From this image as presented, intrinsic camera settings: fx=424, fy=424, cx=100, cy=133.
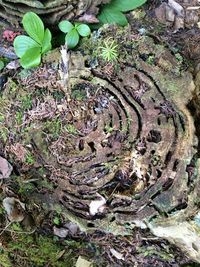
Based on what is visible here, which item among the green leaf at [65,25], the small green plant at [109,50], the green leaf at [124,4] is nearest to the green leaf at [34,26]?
the green leaf at [65,25]

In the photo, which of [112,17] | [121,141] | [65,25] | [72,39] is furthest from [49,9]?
[121,141]

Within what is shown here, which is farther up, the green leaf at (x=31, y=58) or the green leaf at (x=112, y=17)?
the green leaf at (x=112, y=17)

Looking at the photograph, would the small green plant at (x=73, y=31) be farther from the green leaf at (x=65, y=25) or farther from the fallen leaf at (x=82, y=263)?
the fallen leaf at (x=82, y=263)

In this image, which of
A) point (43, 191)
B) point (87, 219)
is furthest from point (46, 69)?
point (87, 219)

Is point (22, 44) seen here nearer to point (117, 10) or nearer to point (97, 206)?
point (117, 10)

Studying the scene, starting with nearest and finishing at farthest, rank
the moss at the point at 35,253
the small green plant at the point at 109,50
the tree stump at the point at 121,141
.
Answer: the tree stump at the point at 121,141
the small green plant at the point at 109,50
the moss at the point at 35,253

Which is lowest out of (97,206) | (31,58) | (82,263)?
(82,263)

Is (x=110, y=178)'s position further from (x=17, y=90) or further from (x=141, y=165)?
(x=17, y=90)
